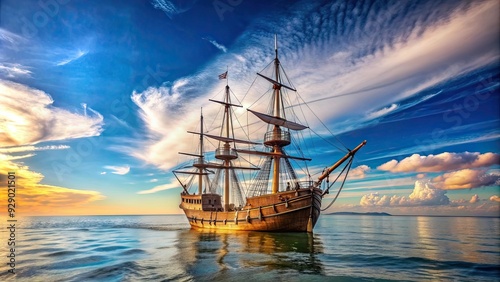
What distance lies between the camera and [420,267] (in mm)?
17734

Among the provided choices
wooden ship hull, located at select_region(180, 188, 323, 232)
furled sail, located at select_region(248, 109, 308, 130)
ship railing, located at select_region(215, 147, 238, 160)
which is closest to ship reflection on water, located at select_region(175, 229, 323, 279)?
wooden ship hull, located at select_region(180, 188, 323, 232)

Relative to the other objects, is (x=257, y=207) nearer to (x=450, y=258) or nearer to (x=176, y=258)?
(x=176, y=258)

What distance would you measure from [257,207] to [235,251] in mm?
13079

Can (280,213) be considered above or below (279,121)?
below

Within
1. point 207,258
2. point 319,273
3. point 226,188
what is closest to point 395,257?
point 319,273

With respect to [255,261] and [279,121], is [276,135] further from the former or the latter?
[255,261]

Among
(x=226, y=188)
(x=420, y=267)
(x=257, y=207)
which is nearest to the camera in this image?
(x=420, y=267)

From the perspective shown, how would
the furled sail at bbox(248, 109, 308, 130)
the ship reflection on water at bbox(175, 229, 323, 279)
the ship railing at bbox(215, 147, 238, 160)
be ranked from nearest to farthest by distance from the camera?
the ship reflection on water at bbox(175, 229, 323, 279) → the furled sail at bbox(248, 109, 308, 130) → the ship railing at bbox(215, 147, 238, 160)

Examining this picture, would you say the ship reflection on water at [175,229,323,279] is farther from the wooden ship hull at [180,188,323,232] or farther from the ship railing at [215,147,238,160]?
the ship railing at [215,147,238,160]

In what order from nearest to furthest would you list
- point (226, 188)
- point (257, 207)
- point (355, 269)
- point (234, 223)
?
1. point (355, 269)
2. point (257, 207)
3. point (234, 223)
4. point (226, 188)

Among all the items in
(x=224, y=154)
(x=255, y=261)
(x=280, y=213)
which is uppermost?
(x=224, y=154)

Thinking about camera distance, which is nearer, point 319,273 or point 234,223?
point 319,273

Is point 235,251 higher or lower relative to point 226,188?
lower

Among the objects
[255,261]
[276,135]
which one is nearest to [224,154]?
[276,135]
